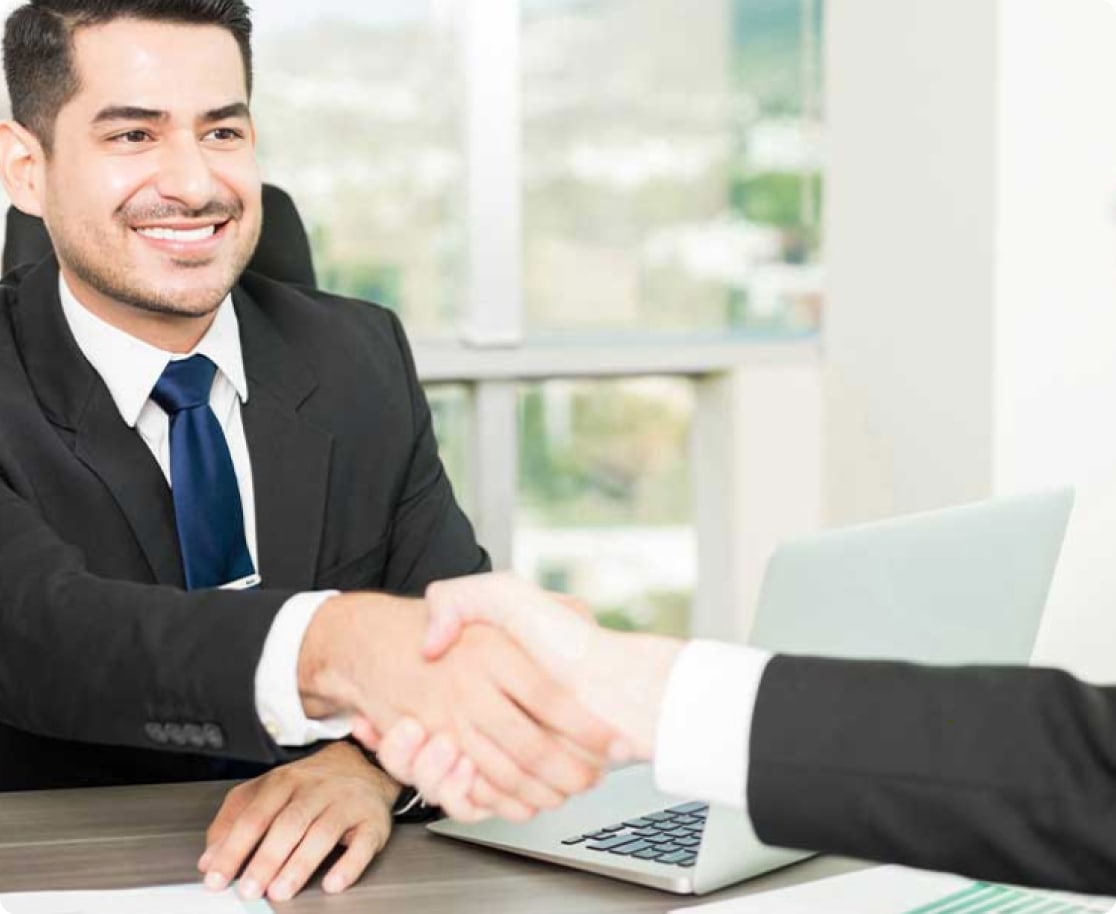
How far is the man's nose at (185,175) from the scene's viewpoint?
2.12 meters

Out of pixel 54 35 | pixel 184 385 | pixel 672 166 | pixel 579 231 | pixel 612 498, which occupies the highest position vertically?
pixel 54 35


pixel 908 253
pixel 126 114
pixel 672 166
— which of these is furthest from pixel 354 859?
pixel 672 166

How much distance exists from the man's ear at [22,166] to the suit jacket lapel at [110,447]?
0.29 meters

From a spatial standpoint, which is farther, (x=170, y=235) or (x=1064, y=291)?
(x=1064, y=291)

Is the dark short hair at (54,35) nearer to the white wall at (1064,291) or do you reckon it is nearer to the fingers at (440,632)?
the fingers at (440,632)

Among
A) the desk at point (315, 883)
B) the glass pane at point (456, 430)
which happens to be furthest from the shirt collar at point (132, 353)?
the glass pane at point (456, 430)

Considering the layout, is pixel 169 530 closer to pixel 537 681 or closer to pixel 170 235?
pixel 170 235

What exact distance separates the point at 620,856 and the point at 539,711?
16 cm

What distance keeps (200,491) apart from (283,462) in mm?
156

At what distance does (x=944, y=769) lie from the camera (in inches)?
49.2

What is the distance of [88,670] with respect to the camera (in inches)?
61.9

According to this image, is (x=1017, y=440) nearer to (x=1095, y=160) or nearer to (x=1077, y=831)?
(x=1095, y=160)

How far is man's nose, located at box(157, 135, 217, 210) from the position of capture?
6.95 ft

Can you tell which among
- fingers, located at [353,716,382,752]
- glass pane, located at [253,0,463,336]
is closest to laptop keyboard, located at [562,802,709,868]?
fingers, located at [353,716,382,752]
